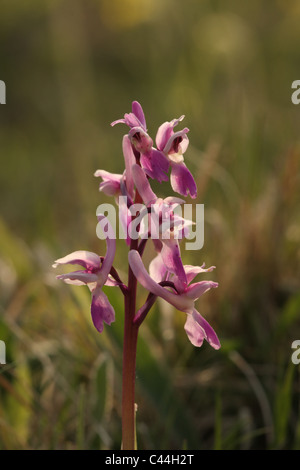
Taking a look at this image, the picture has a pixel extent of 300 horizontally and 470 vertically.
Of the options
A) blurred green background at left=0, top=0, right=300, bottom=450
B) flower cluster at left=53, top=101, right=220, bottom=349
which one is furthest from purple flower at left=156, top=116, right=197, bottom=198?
blurred green background at left=0, top=0, right=300, bottom=450

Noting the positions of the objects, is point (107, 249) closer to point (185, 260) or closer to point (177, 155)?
point (177, 155)

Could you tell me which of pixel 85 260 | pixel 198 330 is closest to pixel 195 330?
pixel 198 330

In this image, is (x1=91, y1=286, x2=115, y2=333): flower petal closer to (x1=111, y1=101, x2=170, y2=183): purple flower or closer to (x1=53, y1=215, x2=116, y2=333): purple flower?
(x1=53, y1=215, x2=116, y2=333): purple flower

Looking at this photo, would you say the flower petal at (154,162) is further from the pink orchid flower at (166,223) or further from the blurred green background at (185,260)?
the blurred green background at (185,260)

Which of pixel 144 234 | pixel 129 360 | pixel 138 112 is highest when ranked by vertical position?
pixel 138 112
